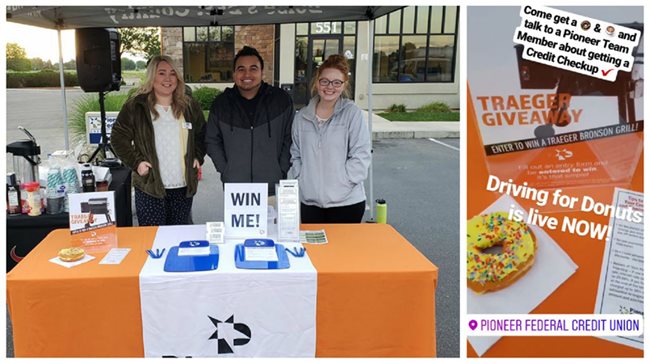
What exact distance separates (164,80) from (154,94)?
0.33 ft

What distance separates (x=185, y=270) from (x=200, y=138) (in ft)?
3.68

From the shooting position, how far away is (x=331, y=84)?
2301 millimetres

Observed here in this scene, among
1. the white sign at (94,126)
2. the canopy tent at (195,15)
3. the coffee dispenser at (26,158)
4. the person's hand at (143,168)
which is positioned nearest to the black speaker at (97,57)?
the canopy tent at (195,15)

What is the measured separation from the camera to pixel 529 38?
162 centimetres

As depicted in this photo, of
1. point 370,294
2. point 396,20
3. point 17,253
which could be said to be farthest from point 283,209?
point 396,20

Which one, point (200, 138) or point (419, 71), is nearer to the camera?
point (200, 138)

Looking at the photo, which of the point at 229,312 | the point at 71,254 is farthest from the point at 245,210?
the point at 71,254

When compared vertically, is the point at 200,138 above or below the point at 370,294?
above

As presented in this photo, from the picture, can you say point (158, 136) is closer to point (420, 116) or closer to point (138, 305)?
point (138, 305)

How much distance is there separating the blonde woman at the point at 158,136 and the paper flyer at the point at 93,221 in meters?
0.62

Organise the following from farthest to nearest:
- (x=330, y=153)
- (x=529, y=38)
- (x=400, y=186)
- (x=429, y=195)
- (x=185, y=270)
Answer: (x=400, y=186) → (x=429, y=195) → (x=330, y=153) → (x=185, y=270) → (x=529, y=38)

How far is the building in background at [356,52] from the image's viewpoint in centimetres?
1279

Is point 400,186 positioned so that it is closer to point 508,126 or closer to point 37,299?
point 508,126

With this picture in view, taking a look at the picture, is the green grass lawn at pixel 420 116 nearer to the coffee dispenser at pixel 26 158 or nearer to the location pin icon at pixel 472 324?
the coffee dispenser at pixel 26 158
